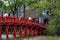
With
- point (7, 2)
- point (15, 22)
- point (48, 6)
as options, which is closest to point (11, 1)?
point (7, 2)

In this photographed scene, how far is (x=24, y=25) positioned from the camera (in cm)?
4884

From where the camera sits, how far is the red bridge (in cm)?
4171

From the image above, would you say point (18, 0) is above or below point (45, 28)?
above

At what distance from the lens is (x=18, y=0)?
63.1 m

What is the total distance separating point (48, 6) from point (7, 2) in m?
14.3

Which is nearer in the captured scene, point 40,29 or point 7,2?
point 40,29

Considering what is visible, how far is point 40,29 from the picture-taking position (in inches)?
2224

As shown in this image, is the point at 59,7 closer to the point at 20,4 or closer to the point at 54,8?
the point at 54,8

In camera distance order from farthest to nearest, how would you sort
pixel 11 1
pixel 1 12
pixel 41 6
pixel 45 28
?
pixel 1 12 → pixel 11 1 → pixel 45 28 → pixel 41 6

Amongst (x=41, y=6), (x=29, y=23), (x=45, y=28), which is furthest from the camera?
(x=45, y=28)

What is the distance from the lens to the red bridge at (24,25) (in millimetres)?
41709

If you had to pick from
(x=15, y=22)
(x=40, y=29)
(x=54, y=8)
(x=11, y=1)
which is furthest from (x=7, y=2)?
(x=15, y=22)

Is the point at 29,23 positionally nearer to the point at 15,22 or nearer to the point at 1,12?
the point at 15,22

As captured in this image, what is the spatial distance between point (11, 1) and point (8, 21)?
21.9m
